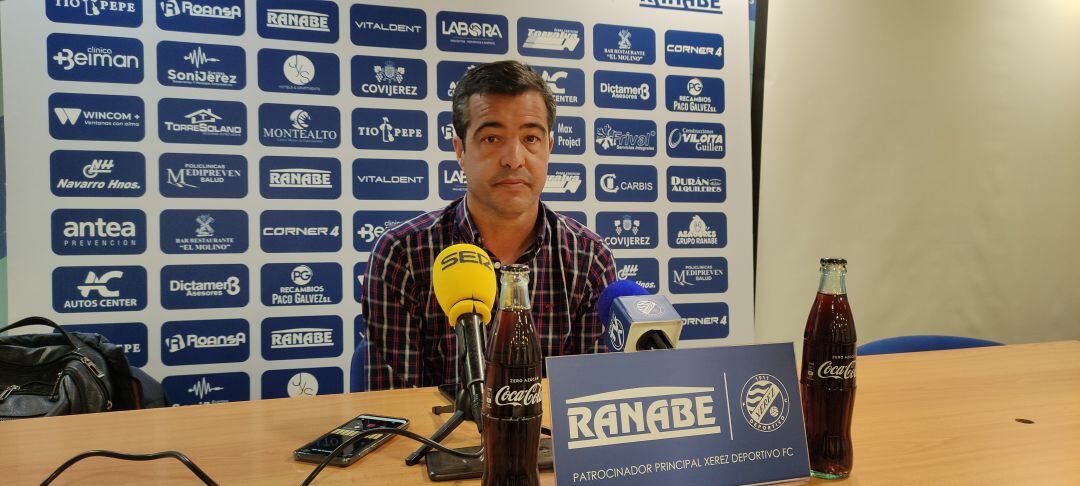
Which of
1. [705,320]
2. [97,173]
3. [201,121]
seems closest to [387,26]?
[201,121]

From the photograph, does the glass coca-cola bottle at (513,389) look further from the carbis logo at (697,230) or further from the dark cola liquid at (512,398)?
the carbis logo at (697,230)

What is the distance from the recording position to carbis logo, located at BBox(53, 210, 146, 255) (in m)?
2.10


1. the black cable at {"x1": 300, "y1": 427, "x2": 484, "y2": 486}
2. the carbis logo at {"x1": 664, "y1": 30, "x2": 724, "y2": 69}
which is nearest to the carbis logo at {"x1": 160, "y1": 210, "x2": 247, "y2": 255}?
the black cable at {"x1": 300, "y1": 427, "x2": 484, "y2": 486}

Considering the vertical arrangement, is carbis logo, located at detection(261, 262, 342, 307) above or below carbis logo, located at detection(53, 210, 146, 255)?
below

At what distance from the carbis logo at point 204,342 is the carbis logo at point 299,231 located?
1.00 ft

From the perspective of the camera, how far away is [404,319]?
59.8 inches

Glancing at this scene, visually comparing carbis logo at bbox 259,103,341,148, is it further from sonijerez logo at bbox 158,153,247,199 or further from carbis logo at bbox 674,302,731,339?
carbis logo at bbox 674,302,731,339

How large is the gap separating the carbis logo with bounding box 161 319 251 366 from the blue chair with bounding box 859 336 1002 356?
2010 mm

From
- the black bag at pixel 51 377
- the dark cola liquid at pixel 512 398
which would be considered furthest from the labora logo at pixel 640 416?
the black bag at pixel 51 377

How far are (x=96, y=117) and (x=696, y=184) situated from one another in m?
2.24

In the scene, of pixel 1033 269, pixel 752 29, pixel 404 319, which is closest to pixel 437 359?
pixel 404 319

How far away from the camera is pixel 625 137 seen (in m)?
2.63

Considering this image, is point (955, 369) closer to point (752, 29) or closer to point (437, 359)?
point (437, 359)

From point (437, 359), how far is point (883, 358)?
1033mm
